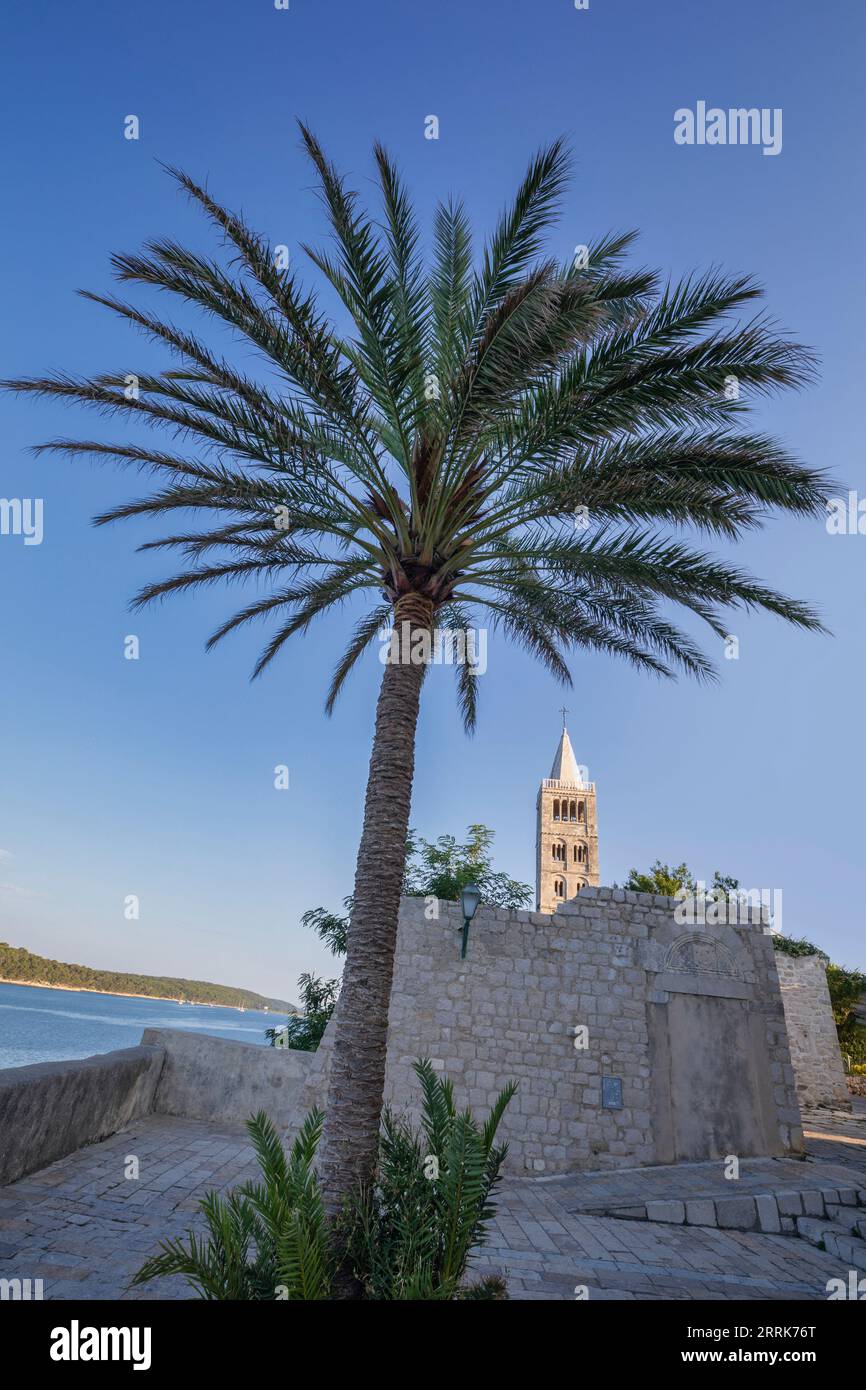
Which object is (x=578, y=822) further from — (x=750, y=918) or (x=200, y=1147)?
(x=200, y=1147)

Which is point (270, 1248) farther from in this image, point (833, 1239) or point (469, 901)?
point (833, 1239)

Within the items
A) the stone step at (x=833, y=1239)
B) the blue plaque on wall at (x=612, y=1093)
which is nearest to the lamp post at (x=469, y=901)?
the blue plaque on wall at (x=612, y=1093)

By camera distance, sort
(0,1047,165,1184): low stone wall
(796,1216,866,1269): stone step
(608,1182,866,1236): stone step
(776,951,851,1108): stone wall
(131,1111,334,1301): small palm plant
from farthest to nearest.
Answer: (776,951,851,1108): stone wall < (608,1182,866,1236): stone step < (796,1216,866,1269): stone step < (0,1047,165,1184): low stone wall < (131,1111,334,1301): small palm plant

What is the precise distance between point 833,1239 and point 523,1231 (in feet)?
9.30

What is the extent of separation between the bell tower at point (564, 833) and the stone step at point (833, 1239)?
41218mm

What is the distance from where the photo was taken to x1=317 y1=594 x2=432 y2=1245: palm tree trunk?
457cm

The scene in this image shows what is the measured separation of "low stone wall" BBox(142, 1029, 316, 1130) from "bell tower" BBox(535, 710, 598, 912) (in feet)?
131

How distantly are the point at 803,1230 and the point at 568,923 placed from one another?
4041 mm

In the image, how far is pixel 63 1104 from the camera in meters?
6.64

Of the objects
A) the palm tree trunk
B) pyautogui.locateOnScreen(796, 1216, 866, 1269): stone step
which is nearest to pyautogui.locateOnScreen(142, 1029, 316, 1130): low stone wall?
the palm tree trunk

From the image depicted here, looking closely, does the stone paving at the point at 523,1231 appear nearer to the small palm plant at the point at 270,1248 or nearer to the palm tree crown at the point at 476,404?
the small palm plant at the point at 270,1248

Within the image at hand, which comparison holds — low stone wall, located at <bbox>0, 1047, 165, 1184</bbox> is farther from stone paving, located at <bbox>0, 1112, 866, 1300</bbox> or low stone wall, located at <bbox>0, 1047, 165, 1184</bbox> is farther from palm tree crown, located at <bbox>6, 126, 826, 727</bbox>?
palm tree crown, located at <bbox>6, 126, 826, 727</bbox>

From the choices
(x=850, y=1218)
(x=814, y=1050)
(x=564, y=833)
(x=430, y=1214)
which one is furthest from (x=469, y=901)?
(x=564, y=833)
